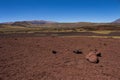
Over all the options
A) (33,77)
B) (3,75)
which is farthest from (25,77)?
(3,75)

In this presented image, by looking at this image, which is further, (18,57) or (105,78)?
(18,57)

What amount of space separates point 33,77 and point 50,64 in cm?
276

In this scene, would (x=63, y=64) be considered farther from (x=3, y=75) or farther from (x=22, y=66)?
(x=3, y=75)

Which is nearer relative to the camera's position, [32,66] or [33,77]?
[33,77]

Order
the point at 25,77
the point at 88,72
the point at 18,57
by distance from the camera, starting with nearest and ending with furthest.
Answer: the point at 25,77 < the point at 88,72 < the point at 18,57

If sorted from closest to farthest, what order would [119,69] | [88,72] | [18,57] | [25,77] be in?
[25,77]
[88,72]
[119,69]
[18,57]

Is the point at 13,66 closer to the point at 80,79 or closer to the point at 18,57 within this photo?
the point at 18,57

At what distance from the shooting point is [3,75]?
31.7 ft

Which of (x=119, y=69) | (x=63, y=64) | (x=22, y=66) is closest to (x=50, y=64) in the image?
(x=63, y=64)

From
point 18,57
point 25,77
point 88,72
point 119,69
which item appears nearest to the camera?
point 25,77

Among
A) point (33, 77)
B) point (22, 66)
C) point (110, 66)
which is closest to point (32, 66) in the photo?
point (22, 66)

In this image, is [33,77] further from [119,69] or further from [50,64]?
[119,69]

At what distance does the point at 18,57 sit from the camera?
13.8 metres

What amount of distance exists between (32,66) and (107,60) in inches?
Result: 238
